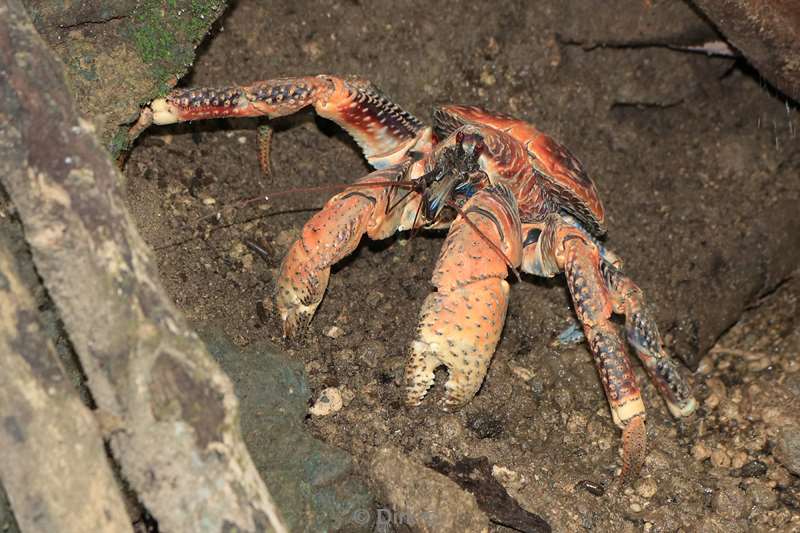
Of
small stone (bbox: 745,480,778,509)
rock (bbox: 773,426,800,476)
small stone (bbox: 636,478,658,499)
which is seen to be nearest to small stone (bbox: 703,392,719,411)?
rock (bbox: 773,426,800,476)

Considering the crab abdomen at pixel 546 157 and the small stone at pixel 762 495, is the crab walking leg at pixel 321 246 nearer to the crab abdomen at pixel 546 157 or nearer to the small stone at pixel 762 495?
the crab abdomen at pixel 546 157

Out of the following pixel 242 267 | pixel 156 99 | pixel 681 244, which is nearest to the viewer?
pixel 156 99

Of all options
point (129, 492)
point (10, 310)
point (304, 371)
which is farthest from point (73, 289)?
point (304, 371)

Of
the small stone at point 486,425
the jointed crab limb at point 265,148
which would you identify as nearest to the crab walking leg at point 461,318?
the small stone at point 486,425

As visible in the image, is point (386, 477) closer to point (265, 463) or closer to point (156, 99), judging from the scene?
point (265, 463)

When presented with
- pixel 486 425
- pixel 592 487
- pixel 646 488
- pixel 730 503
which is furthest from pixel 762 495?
pixel 486 425

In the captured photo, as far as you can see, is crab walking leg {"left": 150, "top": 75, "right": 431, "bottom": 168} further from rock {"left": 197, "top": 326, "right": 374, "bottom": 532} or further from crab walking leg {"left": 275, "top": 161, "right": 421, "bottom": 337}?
rock {"left": 197, "top": 326, "right": 374, "bottom": 532}
